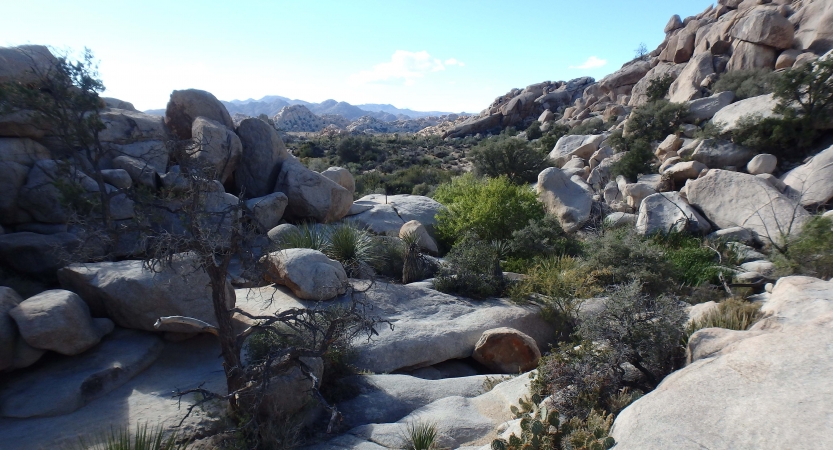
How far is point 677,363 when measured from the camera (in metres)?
5.96

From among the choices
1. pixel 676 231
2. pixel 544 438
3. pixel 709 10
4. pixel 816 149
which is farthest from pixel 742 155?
pixel 709 10

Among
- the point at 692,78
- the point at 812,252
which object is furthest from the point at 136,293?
the point at 692,78

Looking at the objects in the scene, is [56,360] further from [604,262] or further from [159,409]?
[604,262]

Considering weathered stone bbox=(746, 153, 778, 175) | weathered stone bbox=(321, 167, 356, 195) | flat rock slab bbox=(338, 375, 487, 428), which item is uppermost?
weathered stone bbox=(746, 153, 778, 175)

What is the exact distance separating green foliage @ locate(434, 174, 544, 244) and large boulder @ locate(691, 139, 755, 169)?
6.03 meters

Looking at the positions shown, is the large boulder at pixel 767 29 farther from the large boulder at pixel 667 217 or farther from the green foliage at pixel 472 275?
the green foliage at pixel 472 275

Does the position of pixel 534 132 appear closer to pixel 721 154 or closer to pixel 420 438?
pixel 721 154

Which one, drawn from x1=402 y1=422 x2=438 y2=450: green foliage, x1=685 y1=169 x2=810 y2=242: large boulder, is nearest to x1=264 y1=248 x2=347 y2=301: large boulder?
x1=402 y1=422 x2=438 y2=450: green foliage

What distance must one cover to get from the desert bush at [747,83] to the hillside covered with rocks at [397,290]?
3311 mm

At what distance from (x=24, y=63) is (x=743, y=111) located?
19.6 m

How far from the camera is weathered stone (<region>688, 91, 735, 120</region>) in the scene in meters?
19.7

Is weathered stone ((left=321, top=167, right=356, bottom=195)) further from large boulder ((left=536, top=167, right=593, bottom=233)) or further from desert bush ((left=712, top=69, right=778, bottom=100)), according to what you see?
desert bush ((left=712, top=69, right=778, bottom=100))

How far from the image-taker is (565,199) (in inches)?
586

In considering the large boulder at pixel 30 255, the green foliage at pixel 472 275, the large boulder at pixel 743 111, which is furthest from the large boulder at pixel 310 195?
the large boulder at pixel 743 111
